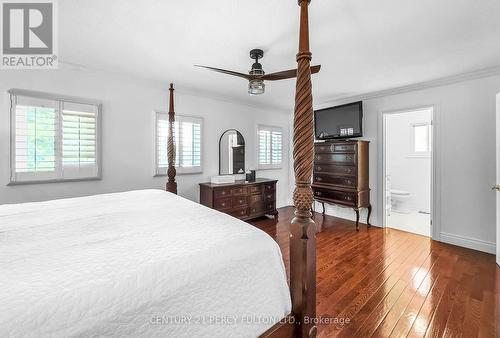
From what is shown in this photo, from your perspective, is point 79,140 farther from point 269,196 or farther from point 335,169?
point 335,169

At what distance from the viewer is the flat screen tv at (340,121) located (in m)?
4.11

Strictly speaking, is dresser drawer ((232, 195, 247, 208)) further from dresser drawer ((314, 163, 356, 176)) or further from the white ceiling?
the white ceiling

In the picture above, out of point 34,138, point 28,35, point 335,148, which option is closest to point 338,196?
point 335,148

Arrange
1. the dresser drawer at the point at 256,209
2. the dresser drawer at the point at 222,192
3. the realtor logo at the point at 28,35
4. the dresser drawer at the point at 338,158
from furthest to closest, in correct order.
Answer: the dresser drawer at the point at 256,209, the dresser drawer at the point at 338,158, the dresser drawer at the point at 222,192, the realtor logo at the point at 28,35

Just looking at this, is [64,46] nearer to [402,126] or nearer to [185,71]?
[185,71]

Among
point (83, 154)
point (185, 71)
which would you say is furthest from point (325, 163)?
point (83, 154)

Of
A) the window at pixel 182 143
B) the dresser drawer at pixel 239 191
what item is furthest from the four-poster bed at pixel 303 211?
the window at pixel 182 143

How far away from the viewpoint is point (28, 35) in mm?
2145

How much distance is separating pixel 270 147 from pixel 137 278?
4.52m

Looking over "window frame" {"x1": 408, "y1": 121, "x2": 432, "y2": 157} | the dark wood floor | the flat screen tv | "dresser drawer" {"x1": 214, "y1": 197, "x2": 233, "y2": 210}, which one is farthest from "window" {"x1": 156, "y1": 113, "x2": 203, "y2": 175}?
"window frame" {"x1": 408, "y1": 121, "x2": 432, "y2": 157}

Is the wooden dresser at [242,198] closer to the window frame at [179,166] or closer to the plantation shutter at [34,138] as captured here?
the window frame at [179,166]

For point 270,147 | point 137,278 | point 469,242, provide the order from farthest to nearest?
point 270,147, point 469,242, point 137,278

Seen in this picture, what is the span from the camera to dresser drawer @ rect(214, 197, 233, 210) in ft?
12.5

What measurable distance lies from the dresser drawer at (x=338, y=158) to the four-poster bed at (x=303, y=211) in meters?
2.98
